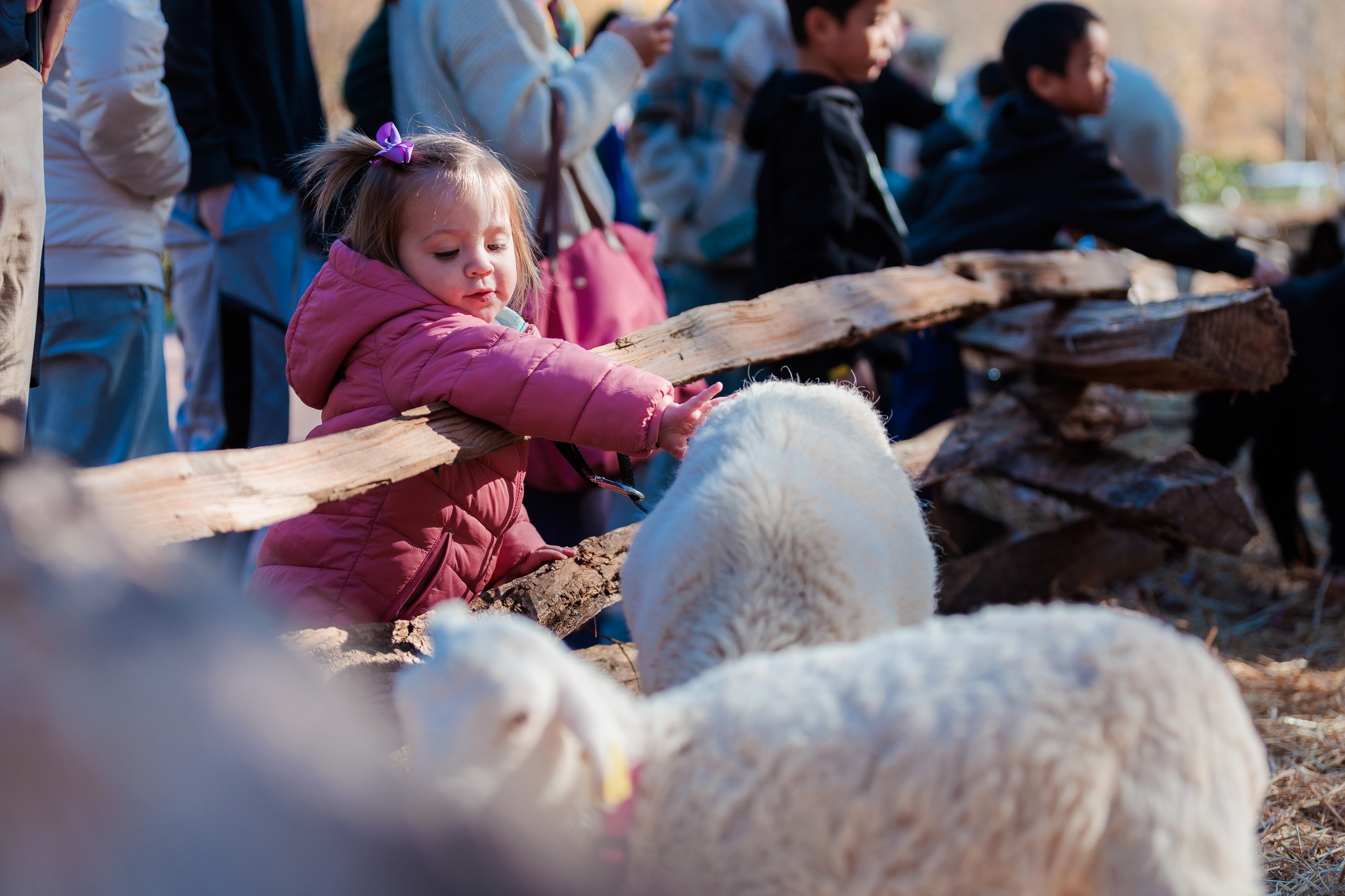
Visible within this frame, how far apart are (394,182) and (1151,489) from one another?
2831 mm

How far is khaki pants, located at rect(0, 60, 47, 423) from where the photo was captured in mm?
2123

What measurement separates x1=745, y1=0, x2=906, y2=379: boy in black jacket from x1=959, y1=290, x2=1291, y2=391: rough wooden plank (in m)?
0.62

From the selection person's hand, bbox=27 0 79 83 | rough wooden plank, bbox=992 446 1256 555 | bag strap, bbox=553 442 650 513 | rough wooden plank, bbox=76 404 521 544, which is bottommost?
rough wooden plank, bbox=992 446 1256 555

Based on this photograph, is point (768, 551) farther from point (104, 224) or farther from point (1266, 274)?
point (1266, 274)

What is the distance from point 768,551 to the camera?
1636 mm

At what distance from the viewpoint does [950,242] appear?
14.5 feet

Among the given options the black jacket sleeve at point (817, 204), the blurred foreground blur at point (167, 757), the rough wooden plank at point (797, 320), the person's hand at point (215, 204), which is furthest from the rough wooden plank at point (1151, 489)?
the blurred foreground blur at point (167, 757)

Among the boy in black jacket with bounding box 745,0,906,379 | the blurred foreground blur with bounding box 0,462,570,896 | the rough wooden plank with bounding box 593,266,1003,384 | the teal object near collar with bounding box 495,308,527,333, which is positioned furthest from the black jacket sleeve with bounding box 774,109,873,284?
the blurred foreground blur with bounding box 0,462,570,896

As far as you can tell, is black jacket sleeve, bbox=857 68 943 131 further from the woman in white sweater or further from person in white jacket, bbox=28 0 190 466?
person in white jacket, bbox=28 0 190 466

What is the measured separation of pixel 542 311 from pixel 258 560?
1.13m

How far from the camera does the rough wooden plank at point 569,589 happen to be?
2.31 metres

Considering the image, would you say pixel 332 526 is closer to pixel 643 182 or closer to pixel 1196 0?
pixel 643 182

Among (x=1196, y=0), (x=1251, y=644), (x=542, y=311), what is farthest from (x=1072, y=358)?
(x=1196, y=0)

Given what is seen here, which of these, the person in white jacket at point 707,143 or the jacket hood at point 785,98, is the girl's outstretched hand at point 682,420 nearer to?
the jacket hood at point 785,98
